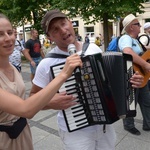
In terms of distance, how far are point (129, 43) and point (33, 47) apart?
3.99 m

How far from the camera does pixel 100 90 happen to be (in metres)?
1.54

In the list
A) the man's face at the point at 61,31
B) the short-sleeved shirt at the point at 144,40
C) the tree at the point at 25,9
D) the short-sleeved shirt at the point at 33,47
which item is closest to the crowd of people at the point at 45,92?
the man's face at the point at 61,31

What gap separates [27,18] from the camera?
13391mm

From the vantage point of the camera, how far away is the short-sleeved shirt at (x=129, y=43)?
2831 millimetres

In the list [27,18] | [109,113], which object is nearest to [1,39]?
[109,113]

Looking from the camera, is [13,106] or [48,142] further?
[48,142]

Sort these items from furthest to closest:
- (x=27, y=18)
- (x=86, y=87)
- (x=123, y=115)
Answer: (x=27, y=18) → (x=123, y=115) → (x=86, y=87)

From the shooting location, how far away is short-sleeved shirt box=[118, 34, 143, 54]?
111 inches

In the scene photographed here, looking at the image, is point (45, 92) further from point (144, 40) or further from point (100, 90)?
point (144, 40)

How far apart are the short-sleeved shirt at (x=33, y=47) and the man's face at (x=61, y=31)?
4633 millimetres

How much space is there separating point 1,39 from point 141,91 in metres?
2.33

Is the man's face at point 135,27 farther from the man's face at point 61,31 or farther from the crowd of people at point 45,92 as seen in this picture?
the man's face at point 61,31

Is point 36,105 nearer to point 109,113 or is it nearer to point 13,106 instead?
point 13,106

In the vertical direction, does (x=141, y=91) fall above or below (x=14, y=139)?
below
